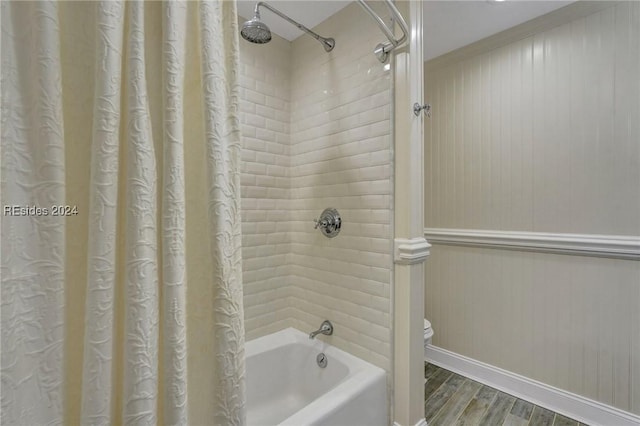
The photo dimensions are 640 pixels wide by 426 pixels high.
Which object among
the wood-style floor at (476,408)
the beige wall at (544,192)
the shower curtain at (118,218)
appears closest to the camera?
the shower curtain at (118,218)

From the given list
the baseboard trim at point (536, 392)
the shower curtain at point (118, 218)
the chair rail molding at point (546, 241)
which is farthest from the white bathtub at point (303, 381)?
the chair rail molding at point (546, 241)

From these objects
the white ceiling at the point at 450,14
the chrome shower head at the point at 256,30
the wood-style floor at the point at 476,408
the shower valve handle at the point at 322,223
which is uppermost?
the white ceiling at the point at 450,14

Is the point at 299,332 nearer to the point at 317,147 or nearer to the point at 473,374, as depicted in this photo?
the point at 317,147

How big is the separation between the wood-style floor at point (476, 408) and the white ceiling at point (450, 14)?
94.4 inches

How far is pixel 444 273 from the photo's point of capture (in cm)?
240

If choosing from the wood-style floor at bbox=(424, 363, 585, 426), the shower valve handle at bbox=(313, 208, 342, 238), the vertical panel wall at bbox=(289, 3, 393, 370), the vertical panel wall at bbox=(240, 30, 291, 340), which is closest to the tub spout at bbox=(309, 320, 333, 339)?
the vertical panel wall at bbox=(289, 3, 393, 370)

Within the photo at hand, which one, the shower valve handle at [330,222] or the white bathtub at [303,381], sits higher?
the shower valve handle at [330,222]

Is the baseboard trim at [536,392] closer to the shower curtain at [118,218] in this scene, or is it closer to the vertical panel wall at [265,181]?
the vertical panel wall at [265,181]

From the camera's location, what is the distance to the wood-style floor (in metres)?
1.76

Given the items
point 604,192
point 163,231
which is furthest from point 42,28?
point 604,192

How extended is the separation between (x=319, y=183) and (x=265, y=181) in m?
0.36

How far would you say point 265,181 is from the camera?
1.91 metres

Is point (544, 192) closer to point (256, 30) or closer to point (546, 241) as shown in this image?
point (546, 241)

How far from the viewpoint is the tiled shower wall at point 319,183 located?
1.56 metres
